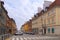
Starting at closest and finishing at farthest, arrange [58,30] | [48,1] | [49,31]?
[58,30] < [49,31] < [48,1]

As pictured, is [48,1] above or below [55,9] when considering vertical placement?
above

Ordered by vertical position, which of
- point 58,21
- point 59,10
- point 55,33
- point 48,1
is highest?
point 48,1

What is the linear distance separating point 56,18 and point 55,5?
463 centimetres

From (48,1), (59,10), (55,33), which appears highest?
(48,1)

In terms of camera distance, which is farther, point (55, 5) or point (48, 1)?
point (48, 1)

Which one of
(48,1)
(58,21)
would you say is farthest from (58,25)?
(48,1)

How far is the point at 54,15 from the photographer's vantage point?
59.5 meters

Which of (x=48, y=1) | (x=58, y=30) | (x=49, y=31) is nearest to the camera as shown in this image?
(x=58, y=30)

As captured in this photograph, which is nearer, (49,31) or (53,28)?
(53,28)

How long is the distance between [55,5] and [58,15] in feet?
12.3

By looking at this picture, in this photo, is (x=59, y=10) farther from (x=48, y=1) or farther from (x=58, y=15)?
(x=48, y=1)

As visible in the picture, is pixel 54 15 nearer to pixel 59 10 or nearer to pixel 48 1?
pixel 59 10

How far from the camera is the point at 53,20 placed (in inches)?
2418

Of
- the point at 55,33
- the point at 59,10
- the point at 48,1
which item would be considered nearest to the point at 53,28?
the point at 55,33
